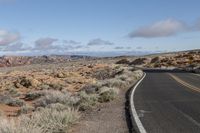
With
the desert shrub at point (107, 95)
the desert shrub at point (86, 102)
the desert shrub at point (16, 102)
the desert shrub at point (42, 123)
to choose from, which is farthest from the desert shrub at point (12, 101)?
the desert shrub at point (42, 123)

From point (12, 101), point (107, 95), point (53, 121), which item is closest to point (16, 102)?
point (12, 101)

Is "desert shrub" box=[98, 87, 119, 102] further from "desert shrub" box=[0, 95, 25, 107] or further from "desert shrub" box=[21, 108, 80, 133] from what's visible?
"desert shrub" box=[21, 108, 80, 133]

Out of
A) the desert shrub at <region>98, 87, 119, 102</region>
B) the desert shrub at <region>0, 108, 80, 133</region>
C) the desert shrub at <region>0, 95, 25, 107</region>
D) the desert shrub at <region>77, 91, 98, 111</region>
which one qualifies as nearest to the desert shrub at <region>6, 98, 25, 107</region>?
the desert shrub at <region>0, 95, 25, 107</region>

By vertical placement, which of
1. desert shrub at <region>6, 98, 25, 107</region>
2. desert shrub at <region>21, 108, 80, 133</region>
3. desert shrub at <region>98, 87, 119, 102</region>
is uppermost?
desert shrub at <region>21, 108, 80, 133</region>

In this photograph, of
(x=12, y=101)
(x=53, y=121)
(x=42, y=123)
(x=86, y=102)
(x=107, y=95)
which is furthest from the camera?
(x=12, y=101)

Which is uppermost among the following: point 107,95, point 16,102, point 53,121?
point 53,121

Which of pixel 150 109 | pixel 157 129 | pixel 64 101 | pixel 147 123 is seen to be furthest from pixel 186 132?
pixel 64 101

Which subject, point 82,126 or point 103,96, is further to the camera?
point 103,96

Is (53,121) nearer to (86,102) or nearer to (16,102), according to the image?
(86,102)

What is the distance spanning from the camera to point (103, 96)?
62.8 ft

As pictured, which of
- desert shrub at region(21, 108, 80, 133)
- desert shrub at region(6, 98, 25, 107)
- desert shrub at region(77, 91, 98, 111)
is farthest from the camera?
desert shrub at region(6, 98, 25, 107)

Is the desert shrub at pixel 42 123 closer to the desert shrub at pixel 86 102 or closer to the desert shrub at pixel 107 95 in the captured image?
the desert shrub at pixel 86 102

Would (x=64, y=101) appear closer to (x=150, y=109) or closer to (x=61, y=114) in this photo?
(x=150, y=109)

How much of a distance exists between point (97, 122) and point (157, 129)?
240cm
